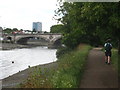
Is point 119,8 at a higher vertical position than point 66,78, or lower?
higher

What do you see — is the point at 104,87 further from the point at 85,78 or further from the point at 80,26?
the point at 80,26

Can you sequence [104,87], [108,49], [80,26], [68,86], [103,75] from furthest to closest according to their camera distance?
[108,49] < [80,26] < [103,75] < [104,87] < [68,86]

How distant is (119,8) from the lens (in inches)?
527

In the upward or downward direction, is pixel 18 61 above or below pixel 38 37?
below

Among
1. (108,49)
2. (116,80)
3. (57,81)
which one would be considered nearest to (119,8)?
(116,80)

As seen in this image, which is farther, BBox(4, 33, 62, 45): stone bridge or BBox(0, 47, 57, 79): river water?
BBox(4, 33, 62, 45): stone bridge

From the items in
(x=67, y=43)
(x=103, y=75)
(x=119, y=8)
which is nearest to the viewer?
(x=119, y=8)

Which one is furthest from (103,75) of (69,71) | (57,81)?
(57,81)

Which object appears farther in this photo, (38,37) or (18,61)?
(38,37)

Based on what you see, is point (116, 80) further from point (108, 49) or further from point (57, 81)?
point (108, 49)

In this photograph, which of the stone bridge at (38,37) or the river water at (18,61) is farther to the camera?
the stone bridge at (38,37)

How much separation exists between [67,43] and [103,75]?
2829 cm

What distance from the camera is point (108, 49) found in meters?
21.3

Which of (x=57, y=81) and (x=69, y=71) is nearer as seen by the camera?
(x=57, y=81)
